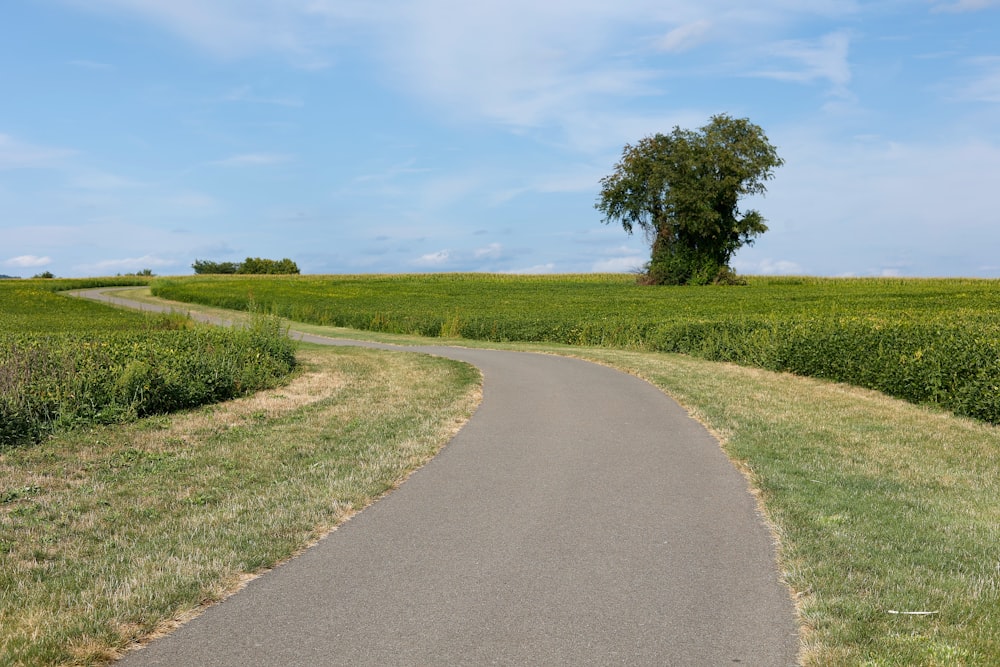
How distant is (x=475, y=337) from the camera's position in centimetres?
3525

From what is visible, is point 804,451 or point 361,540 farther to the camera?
point 804,451

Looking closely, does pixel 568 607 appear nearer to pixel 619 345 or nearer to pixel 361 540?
pixel 361 540

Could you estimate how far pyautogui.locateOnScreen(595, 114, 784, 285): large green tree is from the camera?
234 ft

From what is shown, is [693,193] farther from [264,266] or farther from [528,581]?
[264,266]

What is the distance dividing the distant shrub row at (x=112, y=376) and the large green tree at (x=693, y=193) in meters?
59.4

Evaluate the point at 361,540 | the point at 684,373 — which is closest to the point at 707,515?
the point at 361,540

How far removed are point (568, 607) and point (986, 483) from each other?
725 cm

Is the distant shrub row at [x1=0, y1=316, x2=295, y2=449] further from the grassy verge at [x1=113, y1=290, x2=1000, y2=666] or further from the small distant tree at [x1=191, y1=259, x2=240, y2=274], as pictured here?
the small distant tree at [x1=191, y1=259, x2=240, y2=274]

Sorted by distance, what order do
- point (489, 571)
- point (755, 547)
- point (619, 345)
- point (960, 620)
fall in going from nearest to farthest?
1. point (960, 620)
2. point (489, 571)
3. point (755, 547)
4. point (619, 345)

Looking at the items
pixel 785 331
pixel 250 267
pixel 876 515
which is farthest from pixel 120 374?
pixel 250 267

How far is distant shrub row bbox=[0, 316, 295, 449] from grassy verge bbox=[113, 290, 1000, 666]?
9114mm

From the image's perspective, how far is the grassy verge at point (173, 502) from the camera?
527cm

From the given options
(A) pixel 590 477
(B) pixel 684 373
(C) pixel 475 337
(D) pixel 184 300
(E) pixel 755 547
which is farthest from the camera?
(D) pixel 184 300

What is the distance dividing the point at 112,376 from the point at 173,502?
235 inches
